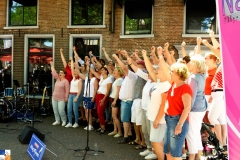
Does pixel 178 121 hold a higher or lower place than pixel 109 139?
higher

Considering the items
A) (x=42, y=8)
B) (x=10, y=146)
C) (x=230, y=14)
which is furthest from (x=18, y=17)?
(x=230, y=14)

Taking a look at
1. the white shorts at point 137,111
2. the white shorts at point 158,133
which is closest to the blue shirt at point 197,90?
the white shorts at point 158,133

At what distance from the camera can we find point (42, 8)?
426 inches

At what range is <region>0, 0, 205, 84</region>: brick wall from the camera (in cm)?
975

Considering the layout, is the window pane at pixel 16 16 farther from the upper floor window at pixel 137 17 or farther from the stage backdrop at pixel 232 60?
the stage backdrop at pixel 232 60

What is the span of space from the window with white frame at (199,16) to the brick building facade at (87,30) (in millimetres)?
274

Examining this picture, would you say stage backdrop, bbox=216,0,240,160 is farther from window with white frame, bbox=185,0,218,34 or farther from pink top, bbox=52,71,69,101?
window with white frame, bbox=185,0,218,34

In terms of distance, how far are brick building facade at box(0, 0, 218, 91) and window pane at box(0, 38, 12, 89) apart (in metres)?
0.28

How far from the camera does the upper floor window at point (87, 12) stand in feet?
34.9

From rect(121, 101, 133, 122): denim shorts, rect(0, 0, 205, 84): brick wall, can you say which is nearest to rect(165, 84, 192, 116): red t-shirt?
rect(121, 101, 133, 122): denim shorts

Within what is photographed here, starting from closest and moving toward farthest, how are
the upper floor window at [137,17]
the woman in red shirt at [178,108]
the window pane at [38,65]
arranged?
the woman in red shirt at [178,108] < the upper floor window at [137,17] < the window pane at [38,65]

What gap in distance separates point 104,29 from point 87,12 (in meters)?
1.09

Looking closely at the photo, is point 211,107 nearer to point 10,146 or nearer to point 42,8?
point 10,146

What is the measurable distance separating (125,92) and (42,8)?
20.9ft
